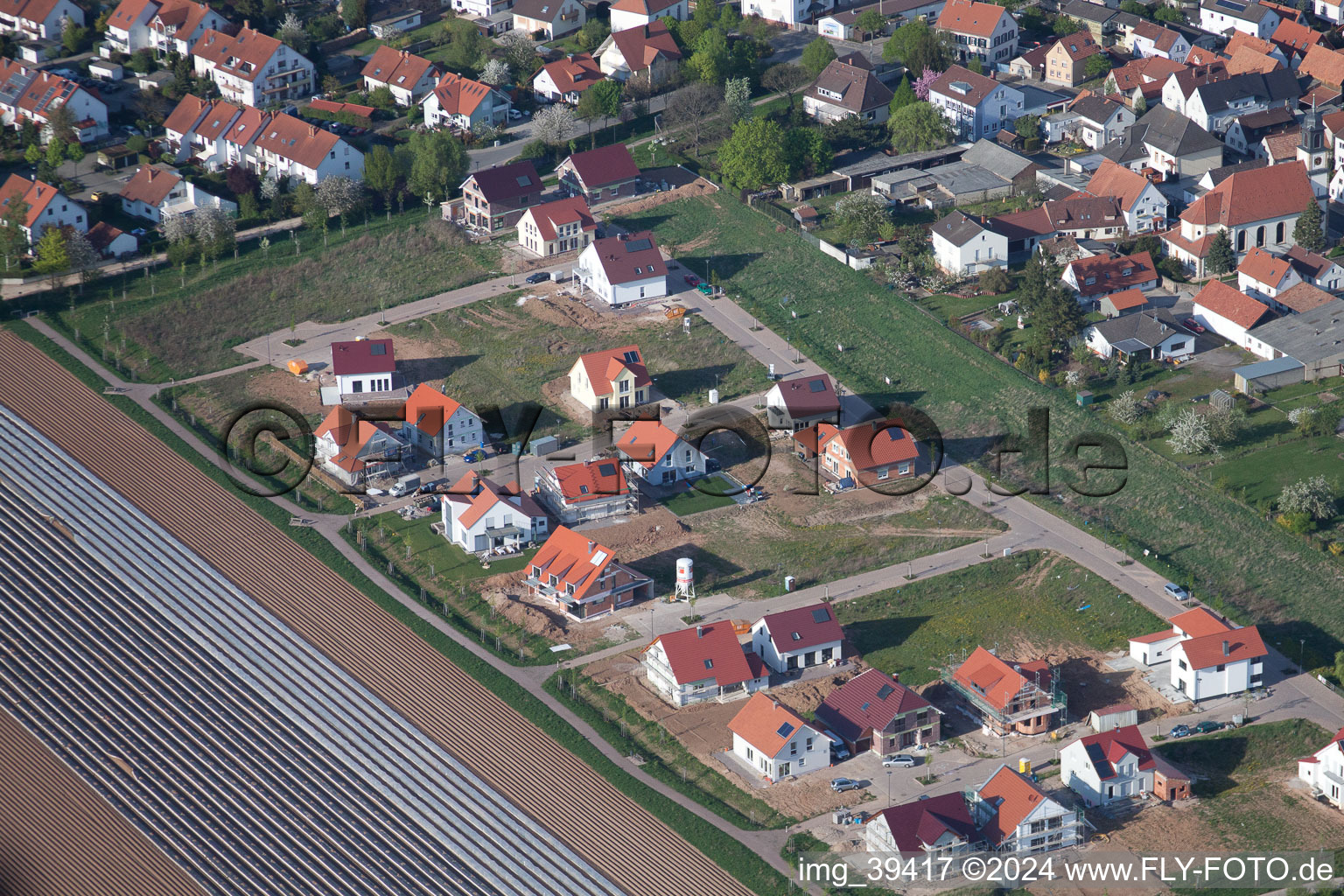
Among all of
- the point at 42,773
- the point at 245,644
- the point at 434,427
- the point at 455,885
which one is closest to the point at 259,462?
the point at 434,427

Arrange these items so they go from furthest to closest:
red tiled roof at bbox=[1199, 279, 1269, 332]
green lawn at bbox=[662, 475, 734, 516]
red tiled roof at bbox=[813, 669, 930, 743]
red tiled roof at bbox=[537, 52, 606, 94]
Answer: red tiled roof at bbox=[537, 52, 606, 94]
red tiled roof at bbox=[1199, 279, 1269, 332]
green lawn at bbox=[662, 475, 734, 516]
red tiled roof at bbox=[813, 669, 930, 743]

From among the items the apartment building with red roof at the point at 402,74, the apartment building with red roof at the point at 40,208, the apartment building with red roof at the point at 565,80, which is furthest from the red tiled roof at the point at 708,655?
the apartment building with red roof at the point at 402,74

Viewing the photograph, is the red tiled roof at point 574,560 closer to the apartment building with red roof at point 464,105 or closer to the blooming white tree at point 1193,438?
the blooming white tree at point 1193,438

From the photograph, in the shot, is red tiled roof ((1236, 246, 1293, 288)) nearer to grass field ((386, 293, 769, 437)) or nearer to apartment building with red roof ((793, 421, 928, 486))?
apartment building with red roof ((793, 421, 928, 486))

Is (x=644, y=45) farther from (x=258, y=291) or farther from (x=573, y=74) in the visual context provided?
(x=258, y=291)

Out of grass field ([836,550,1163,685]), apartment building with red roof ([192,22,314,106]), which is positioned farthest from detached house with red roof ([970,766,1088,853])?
apartment building with red roof ([192,22,314,106])

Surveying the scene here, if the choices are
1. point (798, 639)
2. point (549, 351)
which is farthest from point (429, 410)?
point (798, 639)
